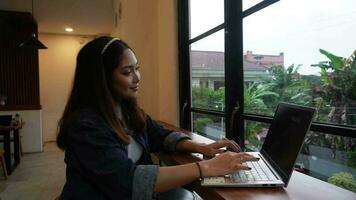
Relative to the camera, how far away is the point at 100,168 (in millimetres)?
916

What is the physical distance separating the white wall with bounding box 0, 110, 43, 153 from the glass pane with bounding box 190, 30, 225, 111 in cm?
382

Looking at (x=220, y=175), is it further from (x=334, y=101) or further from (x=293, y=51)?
(x=293, y=51)

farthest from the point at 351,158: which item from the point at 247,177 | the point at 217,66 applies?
the point at 217,66

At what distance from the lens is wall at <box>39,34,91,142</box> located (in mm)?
6520

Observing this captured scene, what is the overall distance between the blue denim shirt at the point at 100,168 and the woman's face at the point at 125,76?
18cm

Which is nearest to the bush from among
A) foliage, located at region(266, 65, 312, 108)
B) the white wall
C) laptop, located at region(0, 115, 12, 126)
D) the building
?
foliage, located at region(266, 65, 312, 108)

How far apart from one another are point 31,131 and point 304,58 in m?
5.28

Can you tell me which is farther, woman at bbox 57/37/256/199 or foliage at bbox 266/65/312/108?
foliage at bbox 266/65/312/108

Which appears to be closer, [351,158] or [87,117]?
[87,117]

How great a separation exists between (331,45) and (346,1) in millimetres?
197

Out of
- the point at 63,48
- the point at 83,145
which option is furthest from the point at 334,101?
the point at 63,48

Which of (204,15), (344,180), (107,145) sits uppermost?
(204,15)

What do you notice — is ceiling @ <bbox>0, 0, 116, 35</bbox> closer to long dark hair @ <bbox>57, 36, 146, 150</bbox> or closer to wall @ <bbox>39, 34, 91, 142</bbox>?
wall @ <bbox>39, 34, 91, 142</bbox>

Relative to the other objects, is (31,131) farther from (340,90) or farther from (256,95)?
(340,90)
